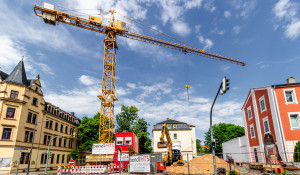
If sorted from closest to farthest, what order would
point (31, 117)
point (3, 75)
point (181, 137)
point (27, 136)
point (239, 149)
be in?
point (3, 75) → point (27, 136) → point (31, 117) → point (239, 149) → point (181, 137)

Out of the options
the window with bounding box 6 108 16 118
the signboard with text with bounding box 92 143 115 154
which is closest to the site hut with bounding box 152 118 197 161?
the signboard with text with bounding box 92 143 115 154

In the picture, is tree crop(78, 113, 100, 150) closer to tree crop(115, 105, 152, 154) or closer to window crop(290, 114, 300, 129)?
tree crop(115, 105, 152, 154)

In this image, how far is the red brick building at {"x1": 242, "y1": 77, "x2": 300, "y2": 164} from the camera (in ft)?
72.0

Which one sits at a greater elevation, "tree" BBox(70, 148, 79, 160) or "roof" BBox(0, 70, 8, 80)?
"roof" BBox(0, 70, 8, 80)

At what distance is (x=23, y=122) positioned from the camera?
30.5 metres

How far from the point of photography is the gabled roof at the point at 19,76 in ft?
101

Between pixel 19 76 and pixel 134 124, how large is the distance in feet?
89.1

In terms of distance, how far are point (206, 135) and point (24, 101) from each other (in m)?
55.4

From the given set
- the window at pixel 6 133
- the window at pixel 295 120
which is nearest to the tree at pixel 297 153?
the window at pixel 295 120

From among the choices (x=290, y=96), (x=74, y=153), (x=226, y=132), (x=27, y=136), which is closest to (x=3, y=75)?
(x=27, y=136)

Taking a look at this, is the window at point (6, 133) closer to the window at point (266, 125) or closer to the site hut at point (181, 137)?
the site hut at point (181, 137)

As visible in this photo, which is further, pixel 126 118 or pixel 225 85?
pixel 126 118

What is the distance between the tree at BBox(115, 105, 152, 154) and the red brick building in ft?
84.4

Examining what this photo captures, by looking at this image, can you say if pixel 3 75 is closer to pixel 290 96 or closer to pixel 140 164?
pixel 140 164
